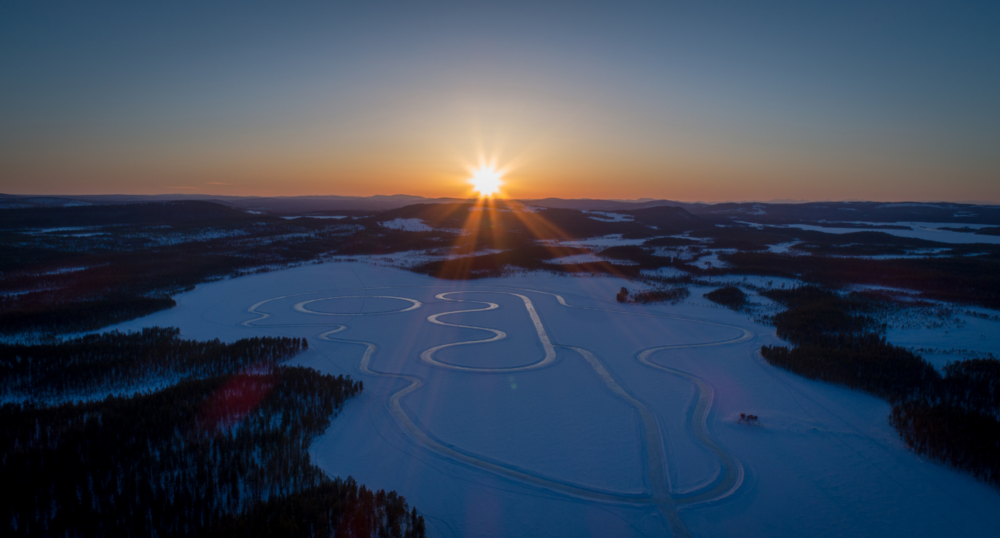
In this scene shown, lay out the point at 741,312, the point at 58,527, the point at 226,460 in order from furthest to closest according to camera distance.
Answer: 1. the point at 741,312
2. the point at 226,460
3. the point at 58,527

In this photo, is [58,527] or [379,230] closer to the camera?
[58,527]

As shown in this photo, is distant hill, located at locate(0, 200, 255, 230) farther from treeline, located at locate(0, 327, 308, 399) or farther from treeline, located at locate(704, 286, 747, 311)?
treeline, located at locate(704, 286, 747, 311)

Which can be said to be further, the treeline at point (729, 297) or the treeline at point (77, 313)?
the treeline at point (729, 297)

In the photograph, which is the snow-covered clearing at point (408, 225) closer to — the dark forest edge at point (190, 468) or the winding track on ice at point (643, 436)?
the winding track on ice at point (643, 436)

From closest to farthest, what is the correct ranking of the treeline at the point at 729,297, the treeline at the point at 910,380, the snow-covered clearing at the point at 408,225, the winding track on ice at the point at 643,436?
1. the winding track on ice at the point at 643,436
2. the treeline at the point at 910,380
3. the treeline at the point at 729,297
4. the snow-covered clearing at the point at 408,225

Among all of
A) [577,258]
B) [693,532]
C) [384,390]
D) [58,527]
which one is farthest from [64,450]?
[577,258]

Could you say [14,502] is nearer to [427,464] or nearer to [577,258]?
[427,464]

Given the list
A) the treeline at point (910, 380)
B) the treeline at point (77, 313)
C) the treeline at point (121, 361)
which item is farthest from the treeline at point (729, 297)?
the treeline at point (77, 313)
